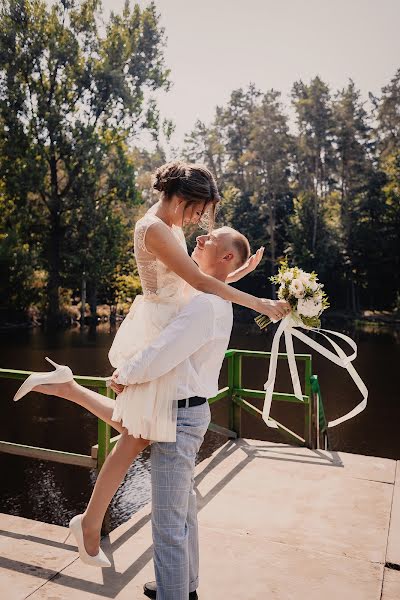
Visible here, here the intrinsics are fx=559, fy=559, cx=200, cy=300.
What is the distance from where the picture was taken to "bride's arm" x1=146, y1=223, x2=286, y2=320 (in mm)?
2244

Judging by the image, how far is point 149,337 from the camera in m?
2.39

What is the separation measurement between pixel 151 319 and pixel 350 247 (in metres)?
37.2

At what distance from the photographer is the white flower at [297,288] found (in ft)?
8.52

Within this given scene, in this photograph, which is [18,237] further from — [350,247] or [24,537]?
[24,537]

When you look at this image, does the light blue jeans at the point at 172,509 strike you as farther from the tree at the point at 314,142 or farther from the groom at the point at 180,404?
the tree at the point at 314,142

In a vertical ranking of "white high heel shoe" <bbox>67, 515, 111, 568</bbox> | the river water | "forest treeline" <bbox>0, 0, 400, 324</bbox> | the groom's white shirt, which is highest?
"forest treeline" <bbox>0, 0, 400, 324</bbox>

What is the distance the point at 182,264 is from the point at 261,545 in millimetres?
2014

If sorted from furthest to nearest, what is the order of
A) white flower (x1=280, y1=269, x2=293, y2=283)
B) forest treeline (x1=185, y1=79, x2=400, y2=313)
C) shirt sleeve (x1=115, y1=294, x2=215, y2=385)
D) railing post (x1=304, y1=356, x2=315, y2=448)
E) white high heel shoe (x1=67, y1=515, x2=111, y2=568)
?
forest treeline (x1=185, y1=79, x2=400, y2=313)
railing post (x1=304, y1=356, x2=315, y2=448)
white flower (x1=280, y1=269, x2=293, y2=283)
white high heel shoe (x1=67, y1=515, x2=111, y2=568)
shirt sleeve (x1=115, y1=294, x2=215, y2=385)

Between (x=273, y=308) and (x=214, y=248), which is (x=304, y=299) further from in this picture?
(x=214, y=248)

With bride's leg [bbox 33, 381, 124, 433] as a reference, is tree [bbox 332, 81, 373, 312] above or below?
above

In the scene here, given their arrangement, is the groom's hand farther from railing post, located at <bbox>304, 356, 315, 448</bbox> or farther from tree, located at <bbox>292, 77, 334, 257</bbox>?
tree, located at <bbox>292, 77, 334, 257</bbox>

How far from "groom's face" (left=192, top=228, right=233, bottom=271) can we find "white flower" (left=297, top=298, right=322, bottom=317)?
0.44 m

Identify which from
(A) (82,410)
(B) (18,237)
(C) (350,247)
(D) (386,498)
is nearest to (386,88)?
(C) (350,247)

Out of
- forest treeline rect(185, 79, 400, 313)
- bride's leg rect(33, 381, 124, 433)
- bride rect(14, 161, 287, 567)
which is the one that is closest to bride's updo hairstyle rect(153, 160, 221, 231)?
bride rect(14, 161, 287, 567)
